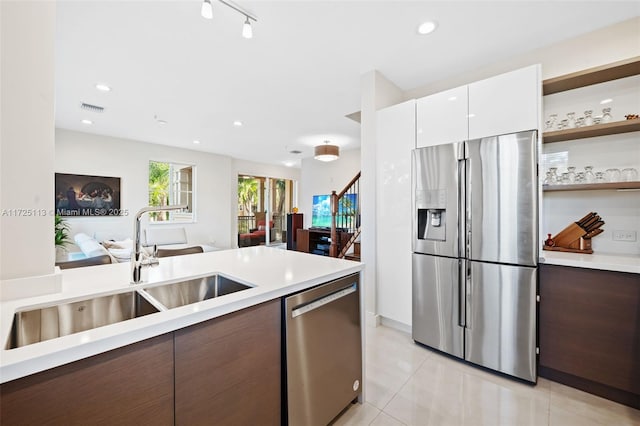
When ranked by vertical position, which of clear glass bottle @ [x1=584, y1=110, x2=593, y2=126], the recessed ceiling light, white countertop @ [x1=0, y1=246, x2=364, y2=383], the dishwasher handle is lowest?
the dishwasher handle

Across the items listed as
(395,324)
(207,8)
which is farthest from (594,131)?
(207,8)

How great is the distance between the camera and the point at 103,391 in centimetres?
75

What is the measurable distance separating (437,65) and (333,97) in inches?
52.2

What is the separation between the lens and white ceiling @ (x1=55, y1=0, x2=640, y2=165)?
198cm

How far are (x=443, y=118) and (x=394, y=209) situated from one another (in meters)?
0.93

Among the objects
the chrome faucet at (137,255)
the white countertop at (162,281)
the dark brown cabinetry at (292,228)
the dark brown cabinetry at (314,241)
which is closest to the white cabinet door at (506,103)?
the white countertop at (162,281)

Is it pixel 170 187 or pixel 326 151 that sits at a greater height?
pixel 326 151

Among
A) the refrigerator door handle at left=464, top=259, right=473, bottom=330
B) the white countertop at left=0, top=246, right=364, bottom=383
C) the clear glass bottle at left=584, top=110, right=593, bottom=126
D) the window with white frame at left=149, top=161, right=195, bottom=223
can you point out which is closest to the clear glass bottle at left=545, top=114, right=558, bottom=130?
the clear glass bottle at left=584, top=110, right=593, bottom=126

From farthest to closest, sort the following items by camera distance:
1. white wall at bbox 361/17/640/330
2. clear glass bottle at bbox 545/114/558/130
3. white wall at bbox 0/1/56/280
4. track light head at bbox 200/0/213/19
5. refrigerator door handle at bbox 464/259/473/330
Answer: clear glass bottle at bbox 545/114/558/130 → refrigerator door handle at bbox 464/259/473/330 → white wall at bbox 361/17/640/330 → track light head at bbox 200/0/213/19 → white wall at bbox 0/1/56/280

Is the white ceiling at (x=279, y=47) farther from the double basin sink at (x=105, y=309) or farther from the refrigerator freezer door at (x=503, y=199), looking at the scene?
the double basin sink at (x=105, y=309)

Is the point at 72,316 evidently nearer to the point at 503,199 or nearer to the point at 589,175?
the point at 503,199

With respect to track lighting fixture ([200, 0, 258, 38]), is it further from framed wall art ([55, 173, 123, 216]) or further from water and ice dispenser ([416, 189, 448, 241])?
framed wall art ([55, 173, 123, 216])

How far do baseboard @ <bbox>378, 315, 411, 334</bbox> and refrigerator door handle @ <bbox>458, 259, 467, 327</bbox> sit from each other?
2.01ft

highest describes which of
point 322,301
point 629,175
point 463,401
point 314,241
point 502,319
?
point 629,175
